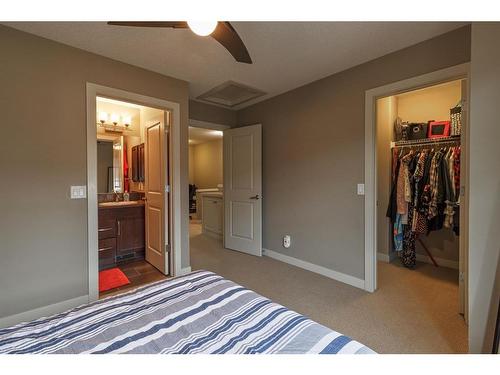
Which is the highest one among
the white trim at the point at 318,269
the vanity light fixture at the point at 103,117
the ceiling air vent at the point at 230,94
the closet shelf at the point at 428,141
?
the ceiling air vent at the point at 230,94

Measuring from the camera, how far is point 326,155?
2.81 meters

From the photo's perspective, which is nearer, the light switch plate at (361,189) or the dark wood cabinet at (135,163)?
the light switch plate at (361,189)

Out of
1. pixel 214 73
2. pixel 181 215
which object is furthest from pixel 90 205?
pixel 214 73

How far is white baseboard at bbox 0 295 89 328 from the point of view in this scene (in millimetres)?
1838

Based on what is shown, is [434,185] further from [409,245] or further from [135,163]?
[135,163]

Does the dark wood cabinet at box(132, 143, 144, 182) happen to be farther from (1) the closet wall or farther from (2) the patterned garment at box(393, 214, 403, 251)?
(2) the patterned garment at box(393, 214, 403, 251)

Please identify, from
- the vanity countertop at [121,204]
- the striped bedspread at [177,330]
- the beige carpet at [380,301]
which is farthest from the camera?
the vanity countertop at [121,204]

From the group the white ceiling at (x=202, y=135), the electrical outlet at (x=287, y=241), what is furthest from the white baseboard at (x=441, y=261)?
the white ceiling at (x=202, y=135)

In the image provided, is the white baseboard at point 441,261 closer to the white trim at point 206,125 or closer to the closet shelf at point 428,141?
the closet shelf at point 428,141

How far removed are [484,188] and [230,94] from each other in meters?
2.99

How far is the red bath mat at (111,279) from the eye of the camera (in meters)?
2.58

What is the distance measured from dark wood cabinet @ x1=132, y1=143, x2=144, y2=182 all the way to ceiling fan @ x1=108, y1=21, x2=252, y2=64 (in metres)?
2.40

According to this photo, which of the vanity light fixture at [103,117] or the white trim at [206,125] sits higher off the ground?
the vanity light fixture at [103,117]

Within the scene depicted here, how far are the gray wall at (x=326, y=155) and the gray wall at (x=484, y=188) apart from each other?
654mm
